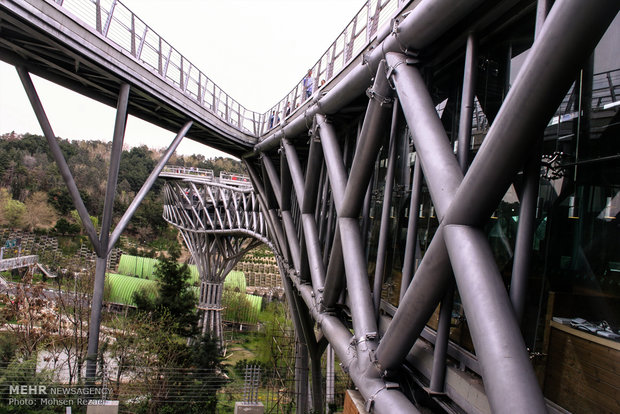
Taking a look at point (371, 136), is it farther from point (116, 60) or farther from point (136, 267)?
point (136, 267)

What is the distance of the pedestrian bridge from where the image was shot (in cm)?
210

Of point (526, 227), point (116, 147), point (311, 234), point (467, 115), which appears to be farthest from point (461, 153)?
point (116, 147)

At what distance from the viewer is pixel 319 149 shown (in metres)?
7.51

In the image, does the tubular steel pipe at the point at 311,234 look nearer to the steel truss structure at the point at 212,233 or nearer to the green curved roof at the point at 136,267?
the steel truss structure at the point at 212,233

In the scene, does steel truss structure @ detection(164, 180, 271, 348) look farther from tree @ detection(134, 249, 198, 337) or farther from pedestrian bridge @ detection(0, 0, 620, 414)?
pedestrian bridge @ detection(0, 0, 620, 414)

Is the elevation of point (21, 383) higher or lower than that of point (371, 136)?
lower

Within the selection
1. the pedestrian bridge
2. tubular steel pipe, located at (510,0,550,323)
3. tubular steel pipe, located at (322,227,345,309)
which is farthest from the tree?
tubular steel pipe, located at (510,0,550,323)

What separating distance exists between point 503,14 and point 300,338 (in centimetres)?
1254

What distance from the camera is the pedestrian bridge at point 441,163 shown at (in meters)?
2.10

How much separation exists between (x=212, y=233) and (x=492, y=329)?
29562 millimetres

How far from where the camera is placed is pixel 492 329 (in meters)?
2.16

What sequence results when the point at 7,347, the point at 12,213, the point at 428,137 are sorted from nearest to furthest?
the point at 428,137
the point at 7,347
the point at 12,213

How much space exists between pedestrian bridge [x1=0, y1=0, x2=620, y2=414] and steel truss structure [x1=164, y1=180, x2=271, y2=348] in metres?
19.1

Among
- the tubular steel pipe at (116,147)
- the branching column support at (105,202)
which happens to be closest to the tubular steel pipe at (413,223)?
the branching column support at (105,202)
